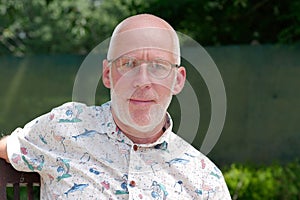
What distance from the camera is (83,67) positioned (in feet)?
7.52

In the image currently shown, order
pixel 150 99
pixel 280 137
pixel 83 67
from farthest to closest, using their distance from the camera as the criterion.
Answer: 1. pixel 280 137
2. pixel 83 67
3. pixel 150 99

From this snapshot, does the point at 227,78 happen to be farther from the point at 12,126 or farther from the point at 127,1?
the point at 12,126

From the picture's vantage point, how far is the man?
1.96m

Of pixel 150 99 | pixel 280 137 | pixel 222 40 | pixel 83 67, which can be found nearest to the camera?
pixel 150 99

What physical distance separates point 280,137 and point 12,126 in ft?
8.52

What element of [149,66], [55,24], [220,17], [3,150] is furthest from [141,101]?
[55,24]

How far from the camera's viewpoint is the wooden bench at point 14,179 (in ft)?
6.52

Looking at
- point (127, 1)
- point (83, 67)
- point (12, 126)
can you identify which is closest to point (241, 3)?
point (127, 1)

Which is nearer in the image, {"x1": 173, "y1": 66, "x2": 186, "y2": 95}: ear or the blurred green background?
{"x1": 173, "y1": 66, "x2": 186, "y2": 95}: ear

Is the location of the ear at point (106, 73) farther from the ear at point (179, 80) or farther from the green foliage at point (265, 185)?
the green foliage at point (265, 185)

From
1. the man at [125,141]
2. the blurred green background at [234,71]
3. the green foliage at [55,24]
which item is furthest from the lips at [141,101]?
the green foliage at [55,24]

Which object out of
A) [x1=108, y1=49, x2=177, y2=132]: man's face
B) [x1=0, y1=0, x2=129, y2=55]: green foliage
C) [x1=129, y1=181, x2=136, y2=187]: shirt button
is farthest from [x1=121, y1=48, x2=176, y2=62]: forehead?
[x1=0, y1=0, x2=129, y2=55]: green foliage

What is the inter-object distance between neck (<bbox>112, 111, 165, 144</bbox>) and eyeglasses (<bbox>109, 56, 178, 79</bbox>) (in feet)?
0.54

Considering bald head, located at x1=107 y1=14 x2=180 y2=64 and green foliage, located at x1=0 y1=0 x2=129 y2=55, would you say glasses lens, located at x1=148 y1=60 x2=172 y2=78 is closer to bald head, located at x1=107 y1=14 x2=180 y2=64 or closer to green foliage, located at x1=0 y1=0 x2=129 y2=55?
bald head, located at x1=107 y1=14 x2=180 y2=64
